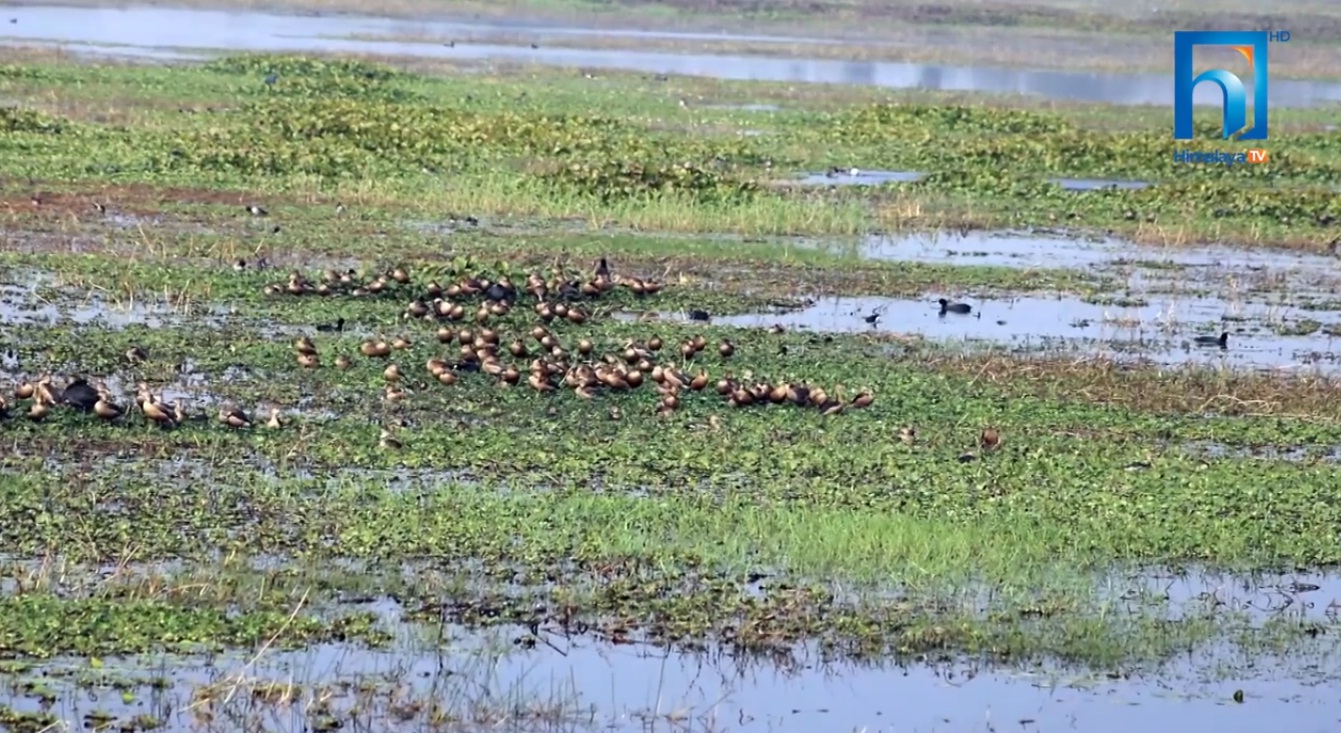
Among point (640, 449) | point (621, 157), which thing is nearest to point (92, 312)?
point (640, 449)

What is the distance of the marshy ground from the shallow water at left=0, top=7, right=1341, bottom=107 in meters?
16.9

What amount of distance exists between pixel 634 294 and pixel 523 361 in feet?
7.87

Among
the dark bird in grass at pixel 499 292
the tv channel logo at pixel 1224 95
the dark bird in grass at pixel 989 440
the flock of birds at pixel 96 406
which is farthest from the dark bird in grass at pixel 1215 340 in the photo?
the tv channel logo at pixel 1224 95

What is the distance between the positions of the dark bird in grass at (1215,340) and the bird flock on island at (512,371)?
3042 millimetres

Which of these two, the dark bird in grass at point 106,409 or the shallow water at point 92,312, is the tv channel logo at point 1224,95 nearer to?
the shallow water at point 92,312

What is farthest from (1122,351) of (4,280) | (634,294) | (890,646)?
(4,280)

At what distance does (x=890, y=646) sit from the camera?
295 inches

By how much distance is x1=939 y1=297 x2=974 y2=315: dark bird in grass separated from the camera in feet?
48.0

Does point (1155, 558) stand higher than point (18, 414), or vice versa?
point (18, 414)

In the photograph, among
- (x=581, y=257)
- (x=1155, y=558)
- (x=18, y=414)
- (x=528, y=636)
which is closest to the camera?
(x=528, y=636)

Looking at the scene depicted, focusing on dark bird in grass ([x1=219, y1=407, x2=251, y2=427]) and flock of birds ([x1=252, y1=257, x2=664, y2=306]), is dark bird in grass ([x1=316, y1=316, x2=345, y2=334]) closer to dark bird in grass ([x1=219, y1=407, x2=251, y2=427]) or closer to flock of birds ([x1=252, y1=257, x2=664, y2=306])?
flock of birds ([x1=252, y1=257, x2=664, y2=306])

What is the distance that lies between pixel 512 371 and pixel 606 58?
1190 inches

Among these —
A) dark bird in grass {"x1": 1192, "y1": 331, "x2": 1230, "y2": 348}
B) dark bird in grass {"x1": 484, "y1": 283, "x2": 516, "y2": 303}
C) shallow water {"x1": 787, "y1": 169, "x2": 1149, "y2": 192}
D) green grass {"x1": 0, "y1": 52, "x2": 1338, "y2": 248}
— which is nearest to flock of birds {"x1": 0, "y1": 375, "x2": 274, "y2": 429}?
dark bird in grass {"x1": 484, "y1": 283, "x2": 516, "y2": 303}

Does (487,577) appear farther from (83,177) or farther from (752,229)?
(83,177)
